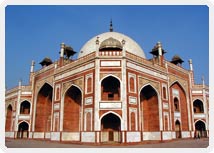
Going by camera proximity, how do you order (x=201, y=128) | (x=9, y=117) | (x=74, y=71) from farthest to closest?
(x=9, y=117) → (x=201, y=128) → (x=74, y=71)

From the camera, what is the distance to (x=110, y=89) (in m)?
18.8

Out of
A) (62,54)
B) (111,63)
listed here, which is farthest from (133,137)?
(62,54)

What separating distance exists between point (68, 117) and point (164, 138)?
8.66m

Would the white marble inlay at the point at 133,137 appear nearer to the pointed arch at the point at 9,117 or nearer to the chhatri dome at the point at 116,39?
the chhatri dome at the point at 116,39

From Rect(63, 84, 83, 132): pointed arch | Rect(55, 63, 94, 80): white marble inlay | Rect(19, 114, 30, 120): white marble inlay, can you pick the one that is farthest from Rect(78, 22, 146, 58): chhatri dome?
Rect(19, 114, 30, 120): white marble inlay

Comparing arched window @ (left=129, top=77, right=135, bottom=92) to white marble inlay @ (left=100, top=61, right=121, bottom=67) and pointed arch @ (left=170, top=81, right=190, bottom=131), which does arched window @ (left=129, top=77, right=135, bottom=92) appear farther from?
pointed arch @ (left=170, top=81, right=190, bottom=131)

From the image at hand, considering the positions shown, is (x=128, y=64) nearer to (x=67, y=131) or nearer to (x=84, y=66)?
(x=84, y=66)

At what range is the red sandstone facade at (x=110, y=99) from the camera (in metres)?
16.9

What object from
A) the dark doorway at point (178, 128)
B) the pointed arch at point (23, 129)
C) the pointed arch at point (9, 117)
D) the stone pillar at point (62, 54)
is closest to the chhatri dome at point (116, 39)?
the stone pillar at point (62, 54)

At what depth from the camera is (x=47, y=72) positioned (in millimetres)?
25156

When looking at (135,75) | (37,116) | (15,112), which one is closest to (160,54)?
(135,75)

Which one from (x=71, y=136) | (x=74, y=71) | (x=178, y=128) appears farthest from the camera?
(x=178, y=128)

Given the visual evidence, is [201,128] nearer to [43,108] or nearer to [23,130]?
[43,108]

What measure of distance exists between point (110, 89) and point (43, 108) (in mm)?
11505
